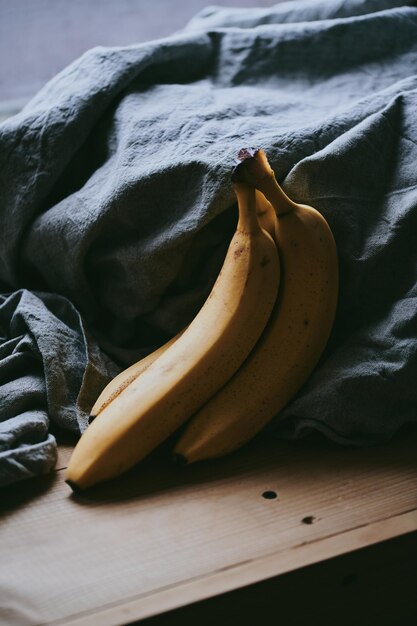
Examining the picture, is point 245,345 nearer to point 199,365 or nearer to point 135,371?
point 199,365

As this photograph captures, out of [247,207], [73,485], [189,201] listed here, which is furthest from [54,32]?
[73,485]

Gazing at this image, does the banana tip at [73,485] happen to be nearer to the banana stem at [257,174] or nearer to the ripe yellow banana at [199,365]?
the ripe yellow banana at [199,365]

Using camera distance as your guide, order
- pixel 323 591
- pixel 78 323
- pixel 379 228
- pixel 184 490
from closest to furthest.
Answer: pixel 323 591, pixel 184 490, pixel 379 228, pixel 78 323

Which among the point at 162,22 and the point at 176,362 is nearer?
the point at 176,362

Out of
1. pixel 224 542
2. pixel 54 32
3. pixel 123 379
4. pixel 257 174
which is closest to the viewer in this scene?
pixel 224 542

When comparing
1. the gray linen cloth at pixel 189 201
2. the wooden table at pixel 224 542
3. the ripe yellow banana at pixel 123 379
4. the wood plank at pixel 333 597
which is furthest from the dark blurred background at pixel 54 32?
the wood plank at pixel 333 597

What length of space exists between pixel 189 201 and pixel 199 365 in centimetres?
23

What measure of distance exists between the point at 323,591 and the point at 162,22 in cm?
128

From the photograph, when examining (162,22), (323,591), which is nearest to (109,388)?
(323,591)

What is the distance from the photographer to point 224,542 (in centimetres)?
72

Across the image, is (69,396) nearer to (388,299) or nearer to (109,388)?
(109,388)

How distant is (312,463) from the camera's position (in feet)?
2.81

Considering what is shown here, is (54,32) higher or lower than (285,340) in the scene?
higher

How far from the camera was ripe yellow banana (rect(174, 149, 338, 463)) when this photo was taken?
0.86 metres
